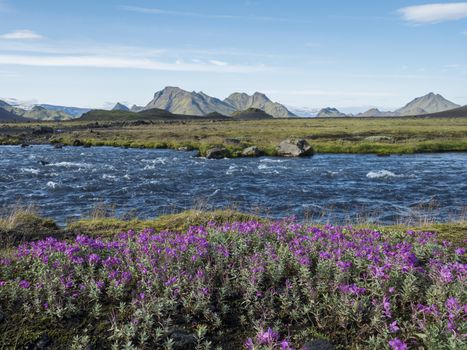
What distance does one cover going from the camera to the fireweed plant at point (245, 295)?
5301 millimetres

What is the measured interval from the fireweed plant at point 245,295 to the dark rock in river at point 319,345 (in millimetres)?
286

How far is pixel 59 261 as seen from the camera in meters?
7.01

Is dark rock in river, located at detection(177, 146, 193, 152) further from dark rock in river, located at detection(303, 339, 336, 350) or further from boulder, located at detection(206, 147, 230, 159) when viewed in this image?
dark rock in river, located at detection(303, 339, 336, 350)

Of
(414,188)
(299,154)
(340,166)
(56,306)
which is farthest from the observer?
(299,154)

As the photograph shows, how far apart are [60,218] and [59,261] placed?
1437 cm

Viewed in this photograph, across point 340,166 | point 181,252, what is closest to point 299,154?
point 340,166

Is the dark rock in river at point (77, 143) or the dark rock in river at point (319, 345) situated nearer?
the dark rock in river at point (319, 345)

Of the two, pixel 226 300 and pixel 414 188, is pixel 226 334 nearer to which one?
pixel 226 300

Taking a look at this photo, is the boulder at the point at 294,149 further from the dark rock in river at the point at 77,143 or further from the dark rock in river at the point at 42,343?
the dark rock in river at the point at 42,343

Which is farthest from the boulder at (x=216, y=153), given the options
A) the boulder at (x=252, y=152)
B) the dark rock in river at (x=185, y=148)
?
the dark rock in river at (x=185, y=148)

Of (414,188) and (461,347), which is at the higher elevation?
(461,347)

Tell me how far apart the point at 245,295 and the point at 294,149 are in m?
44.2

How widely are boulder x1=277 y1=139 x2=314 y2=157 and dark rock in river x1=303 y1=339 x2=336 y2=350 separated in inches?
1744

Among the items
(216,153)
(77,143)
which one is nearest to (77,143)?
(77,143)
